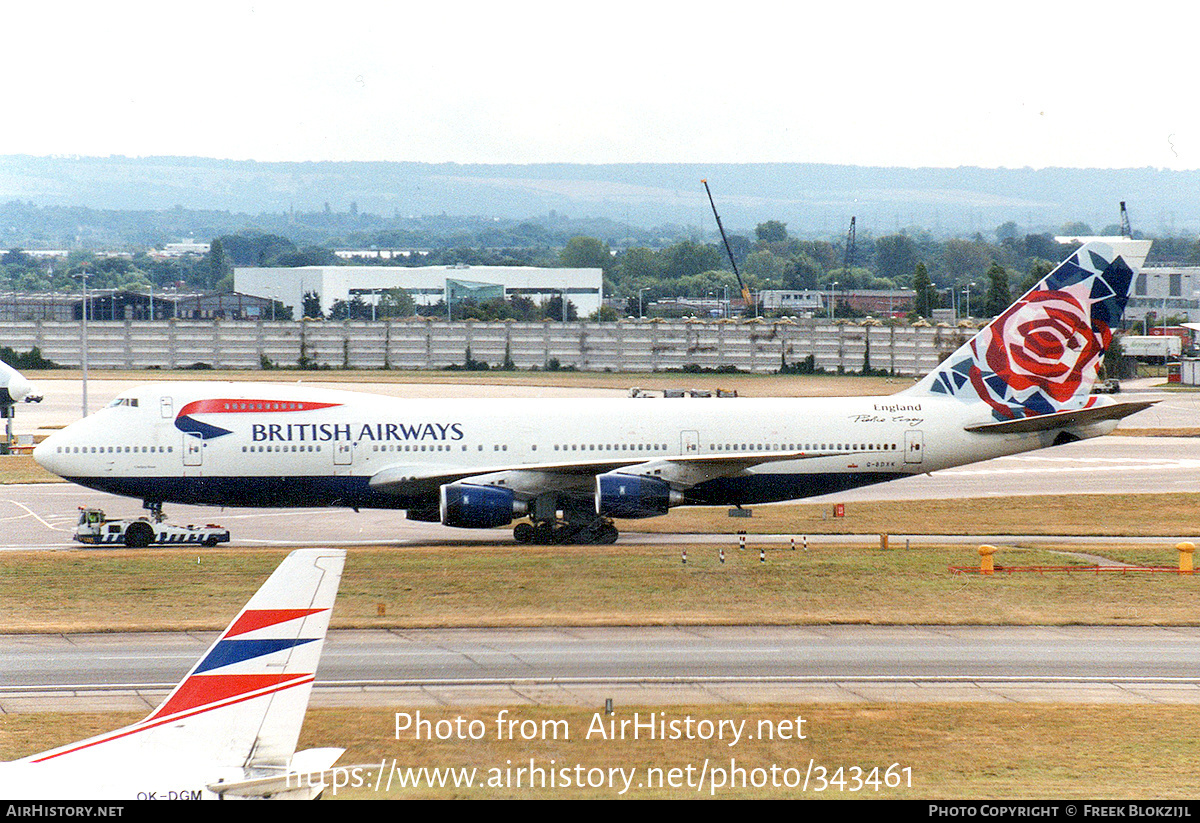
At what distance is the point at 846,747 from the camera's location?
2045cm

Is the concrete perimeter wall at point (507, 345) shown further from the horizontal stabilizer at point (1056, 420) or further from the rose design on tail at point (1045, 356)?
the horizontal stabilizer at point (1056, 420)

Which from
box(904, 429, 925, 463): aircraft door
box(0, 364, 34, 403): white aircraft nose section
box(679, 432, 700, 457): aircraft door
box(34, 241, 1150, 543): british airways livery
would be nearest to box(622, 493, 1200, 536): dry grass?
box(34, 241, 1150, 543): british airways livery

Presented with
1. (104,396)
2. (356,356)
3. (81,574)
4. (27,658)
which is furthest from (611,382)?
(27,658)

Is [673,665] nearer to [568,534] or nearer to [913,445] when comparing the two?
[568,534]

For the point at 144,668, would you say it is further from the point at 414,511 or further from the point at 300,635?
the point at 414,511

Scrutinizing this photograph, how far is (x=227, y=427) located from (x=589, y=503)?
12314 millimetres

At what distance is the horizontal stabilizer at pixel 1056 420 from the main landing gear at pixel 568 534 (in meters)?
13.3

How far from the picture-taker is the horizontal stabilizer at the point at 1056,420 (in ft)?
140

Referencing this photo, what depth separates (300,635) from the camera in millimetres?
14023

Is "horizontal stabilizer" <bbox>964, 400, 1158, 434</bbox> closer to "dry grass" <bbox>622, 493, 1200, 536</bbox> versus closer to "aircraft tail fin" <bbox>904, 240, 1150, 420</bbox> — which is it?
"aircraft tail fin" <bbox>904, 240, 1150, 420</bbox>

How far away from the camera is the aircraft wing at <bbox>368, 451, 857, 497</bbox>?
135 feet

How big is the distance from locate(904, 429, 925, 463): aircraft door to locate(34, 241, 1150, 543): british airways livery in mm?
49

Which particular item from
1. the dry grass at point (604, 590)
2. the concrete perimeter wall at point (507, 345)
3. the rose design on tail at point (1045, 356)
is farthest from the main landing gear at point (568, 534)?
the concrete perimeter wall at point (507, 345)

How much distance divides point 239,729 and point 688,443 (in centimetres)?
2998
